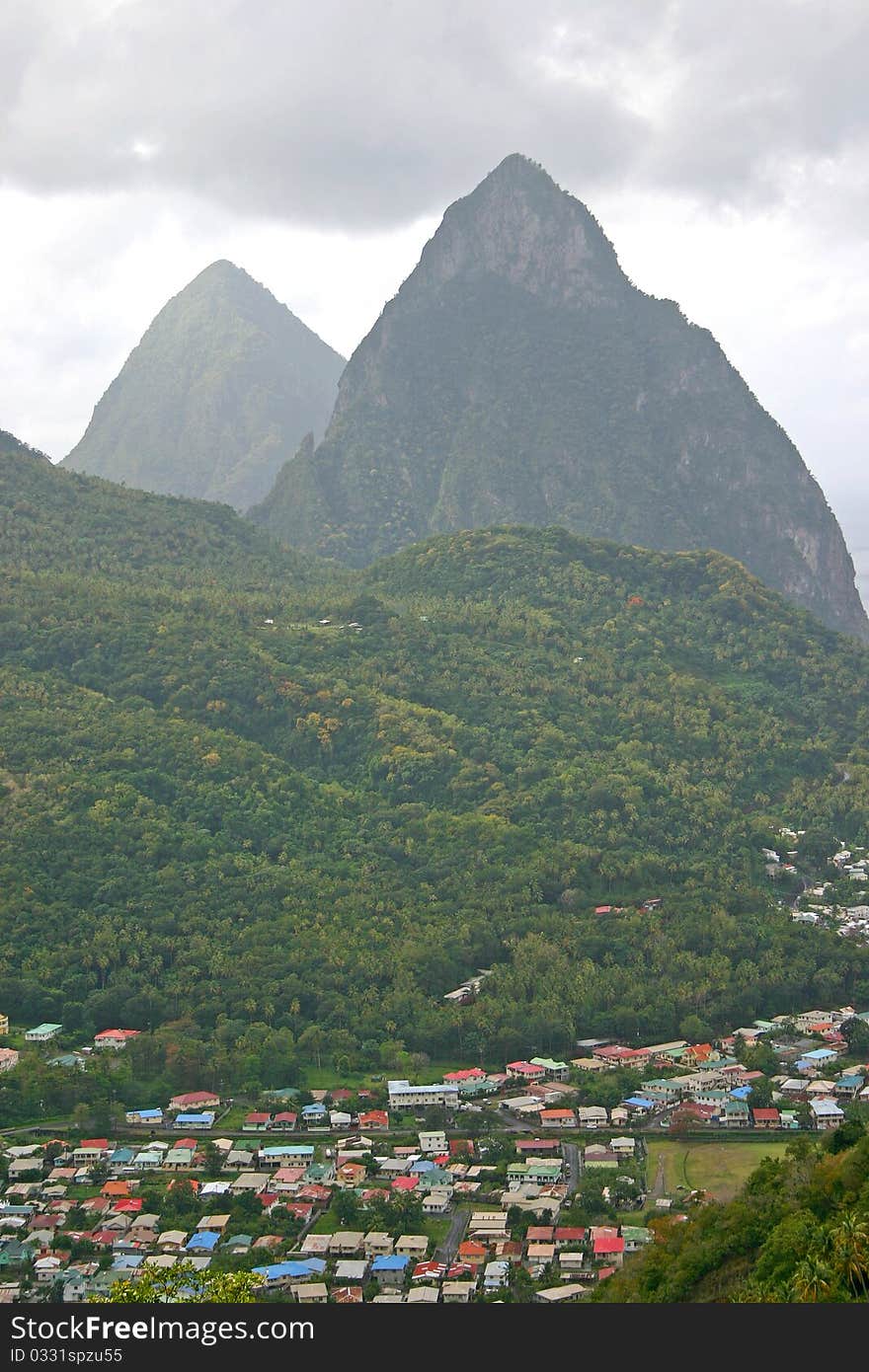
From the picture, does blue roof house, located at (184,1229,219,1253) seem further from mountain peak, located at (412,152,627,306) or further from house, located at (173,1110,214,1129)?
mountain peak, located at (412,152,627,306)

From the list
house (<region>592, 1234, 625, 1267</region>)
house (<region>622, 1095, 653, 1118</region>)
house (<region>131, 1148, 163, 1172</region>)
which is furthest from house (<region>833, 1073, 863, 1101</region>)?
house (<region>131, 1148, 163, 1172</region>)

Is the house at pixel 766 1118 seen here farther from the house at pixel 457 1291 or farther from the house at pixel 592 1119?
the house at pixel 457 1291

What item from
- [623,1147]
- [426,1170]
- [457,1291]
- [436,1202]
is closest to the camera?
[457,1291]

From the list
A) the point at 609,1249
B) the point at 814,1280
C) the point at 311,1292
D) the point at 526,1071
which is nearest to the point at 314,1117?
the point at 526,1071

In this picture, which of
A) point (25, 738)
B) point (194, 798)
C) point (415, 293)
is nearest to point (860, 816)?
point (194, 798)

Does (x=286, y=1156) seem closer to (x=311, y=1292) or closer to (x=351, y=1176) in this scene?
(x=351, y=1176)
